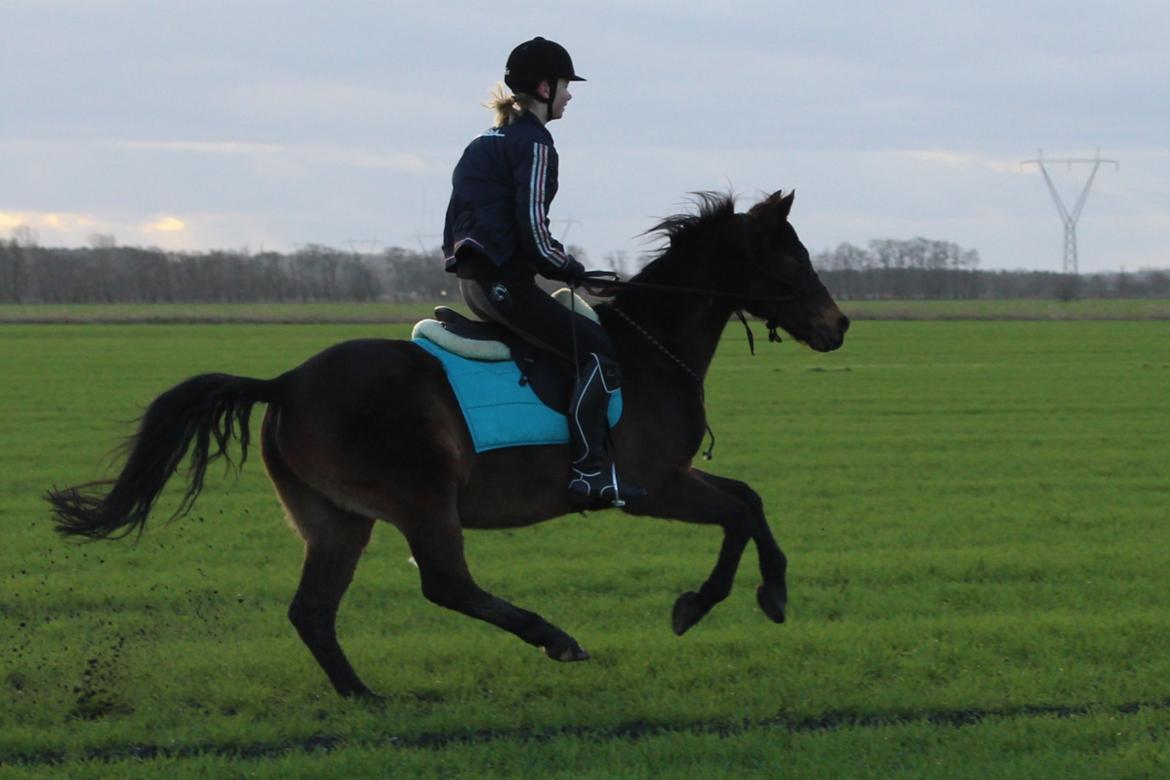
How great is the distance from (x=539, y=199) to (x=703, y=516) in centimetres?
179

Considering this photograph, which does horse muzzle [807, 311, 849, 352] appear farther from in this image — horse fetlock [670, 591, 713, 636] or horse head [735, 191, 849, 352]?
horse fetlock [670, 591, 713, 636]

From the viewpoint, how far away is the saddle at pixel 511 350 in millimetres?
7273

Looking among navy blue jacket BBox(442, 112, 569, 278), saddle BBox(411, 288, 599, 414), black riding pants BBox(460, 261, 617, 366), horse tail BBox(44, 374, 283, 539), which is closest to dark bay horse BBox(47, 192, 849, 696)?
horse tail BBox(44, 374, 283, 539)

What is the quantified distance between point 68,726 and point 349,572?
1.41m

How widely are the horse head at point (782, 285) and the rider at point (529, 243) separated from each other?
1.01 metres

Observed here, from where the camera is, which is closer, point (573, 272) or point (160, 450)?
point (160, 450)

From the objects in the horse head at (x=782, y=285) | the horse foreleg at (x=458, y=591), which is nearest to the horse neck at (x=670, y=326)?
the horse head at (x=782, y=285)

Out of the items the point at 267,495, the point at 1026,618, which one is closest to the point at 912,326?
the point at 267,495

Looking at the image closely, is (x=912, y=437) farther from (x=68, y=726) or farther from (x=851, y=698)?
(x=68, y=726)

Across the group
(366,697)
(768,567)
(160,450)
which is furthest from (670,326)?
(160,450)

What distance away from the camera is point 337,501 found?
277 inches

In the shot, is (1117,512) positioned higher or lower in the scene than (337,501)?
lower

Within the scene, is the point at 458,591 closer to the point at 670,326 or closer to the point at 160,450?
the point at 160,450

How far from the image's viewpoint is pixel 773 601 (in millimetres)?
7793
